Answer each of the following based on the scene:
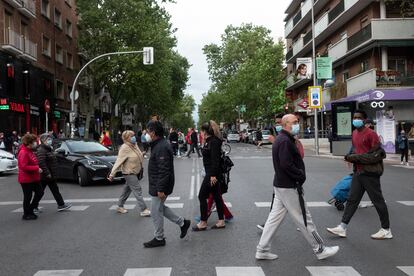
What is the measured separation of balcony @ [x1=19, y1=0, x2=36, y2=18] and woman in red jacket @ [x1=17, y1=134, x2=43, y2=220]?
23.1m

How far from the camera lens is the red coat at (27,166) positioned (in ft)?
28.8

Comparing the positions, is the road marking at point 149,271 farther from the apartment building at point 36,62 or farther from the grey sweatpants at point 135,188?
the apartment building at point 36,62

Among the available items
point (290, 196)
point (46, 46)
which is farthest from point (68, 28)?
point (290, 196)

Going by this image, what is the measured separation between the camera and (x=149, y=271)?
5.30 meters

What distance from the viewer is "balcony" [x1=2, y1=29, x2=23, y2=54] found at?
27106 mm

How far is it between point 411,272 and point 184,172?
1252 centimetres

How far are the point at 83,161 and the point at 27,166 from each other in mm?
5056

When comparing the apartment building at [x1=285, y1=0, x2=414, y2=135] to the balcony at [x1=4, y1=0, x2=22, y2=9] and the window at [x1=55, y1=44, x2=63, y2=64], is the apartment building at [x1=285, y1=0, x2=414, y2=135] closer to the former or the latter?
the balcony at [x1=4, y1=0, x2=22, y2=9]

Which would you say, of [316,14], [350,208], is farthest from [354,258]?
[316,14]

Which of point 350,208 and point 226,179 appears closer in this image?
point 350,208

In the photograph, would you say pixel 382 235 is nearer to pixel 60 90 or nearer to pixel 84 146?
pixel 84 146

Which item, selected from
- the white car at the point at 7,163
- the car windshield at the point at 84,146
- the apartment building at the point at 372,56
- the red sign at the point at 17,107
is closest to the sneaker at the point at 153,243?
Result: the car windshield at the point at 84,146

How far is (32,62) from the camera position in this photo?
31656 millimetres

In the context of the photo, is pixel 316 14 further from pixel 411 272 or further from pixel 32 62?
pixel 411 272
